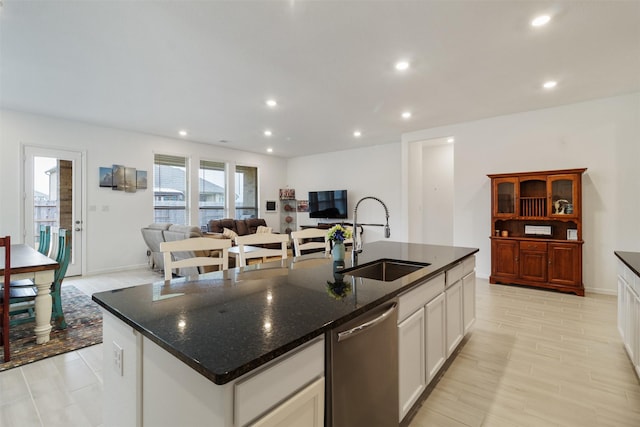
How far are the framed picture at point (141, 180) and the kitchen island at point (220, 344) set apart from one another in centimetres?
549

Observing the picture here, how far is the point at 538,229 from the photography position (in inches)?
181

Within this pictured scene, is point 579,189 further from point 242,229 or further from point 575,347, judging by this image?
point 242,229

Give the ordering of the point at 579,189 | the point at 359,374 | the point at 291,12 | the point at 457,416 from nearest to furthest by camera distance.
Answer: the point at 359,374 → the point at 457,416 → the point at 291,12 → the point at 579,189

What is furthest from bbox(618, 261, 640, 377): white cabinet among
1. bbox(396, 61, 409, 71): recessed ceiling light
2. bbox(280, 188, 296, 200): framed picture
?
bbox(280, 188, 296, 200): framed picture

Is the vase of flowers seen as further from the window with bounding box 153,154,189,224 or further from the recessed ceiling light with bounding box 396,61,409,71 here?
the window with bounding box 153,154,189,224

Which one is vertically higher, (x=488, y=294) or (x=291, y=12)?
(x=291, y=12)

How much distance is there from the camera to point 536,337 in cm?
291

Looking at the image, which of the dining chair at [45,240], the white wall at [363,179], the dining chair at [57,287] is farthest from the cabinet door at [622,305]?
the dining chair at [45,240]

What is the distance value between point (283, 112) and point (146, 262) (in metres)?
4.27

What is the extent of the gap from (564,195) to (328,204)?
5.10m

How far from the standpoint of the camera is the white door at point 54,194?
5.01m

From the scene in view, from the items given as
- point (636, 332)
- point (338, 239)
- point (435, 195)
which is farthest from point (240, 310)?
point (435, 195)

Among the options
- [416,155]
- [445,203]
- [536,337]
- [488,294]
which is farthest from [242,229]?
[536,337]

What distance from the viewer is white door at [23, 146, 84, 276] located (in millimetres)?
5012
